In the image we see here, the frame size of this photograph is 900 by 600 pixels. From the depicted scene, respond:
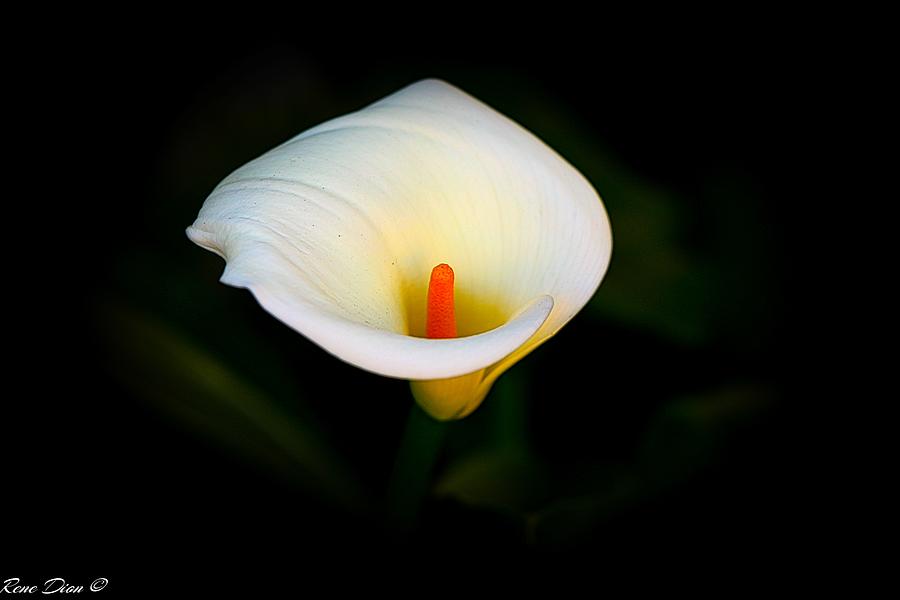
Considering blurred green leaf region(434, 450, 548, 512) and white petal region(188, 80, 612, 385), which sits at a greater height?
white petal region(188, 80, 612, 385)

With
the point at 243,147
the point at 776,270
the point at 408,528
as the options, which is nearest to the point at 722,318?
the point at 776,270

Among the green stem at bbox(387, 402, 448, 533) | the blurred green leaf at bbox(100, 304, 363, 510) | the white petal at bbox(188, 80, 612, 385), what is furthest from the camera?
the blurred green leaf at bbox(100, 304, 363, 510)

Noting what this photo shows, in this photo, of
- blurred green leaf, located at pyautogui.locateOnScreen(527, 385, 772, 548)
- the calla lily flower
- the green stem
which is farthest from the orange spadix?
blurred green leaf, located at pyautogui.locateOnScreen(527, 385, 772, 548)

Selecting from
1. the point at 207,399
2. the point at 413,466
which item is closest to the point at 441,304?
the point at 413,466

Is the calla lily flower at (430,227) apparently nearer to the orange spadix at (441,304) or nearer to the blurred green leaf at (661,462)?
the orange spadix at (441,304)

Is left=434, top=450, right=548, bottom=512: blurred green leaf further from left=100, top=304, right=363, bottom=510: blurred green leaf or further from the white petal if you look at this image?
the white petal

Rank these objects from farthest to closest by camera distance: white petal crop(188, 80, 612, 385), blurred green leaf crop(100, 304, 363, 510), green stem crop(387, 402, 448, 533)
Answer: blurred green leaf crop(100, 304, 363, 510)
green stem crop(387, 402, 448, 533)
white petal crop(188, 80, 612, 385)

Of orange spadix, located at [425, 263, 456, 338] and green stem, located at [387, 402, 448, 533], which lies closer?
orange spadix, located at [425, 263, 456, 338]
